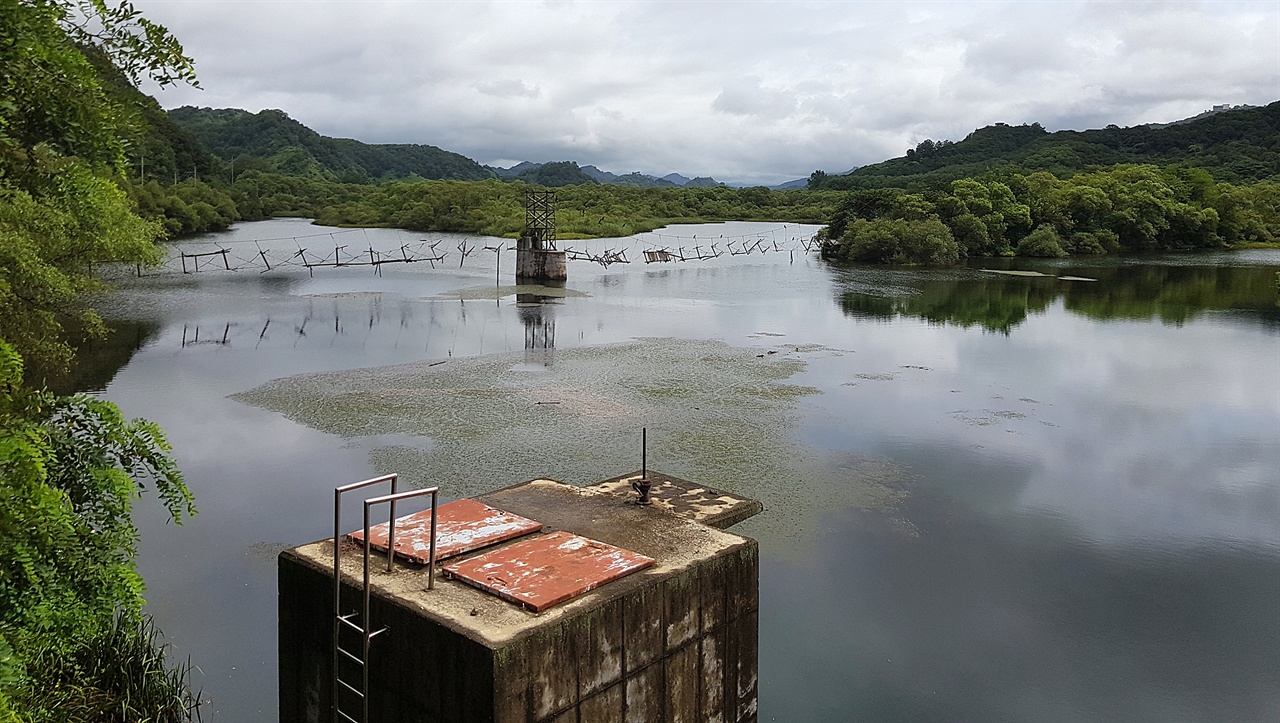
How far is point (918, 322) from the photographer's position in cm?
2852

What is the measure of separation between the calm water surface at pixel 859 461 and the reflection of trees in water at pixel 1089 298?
1.62ft

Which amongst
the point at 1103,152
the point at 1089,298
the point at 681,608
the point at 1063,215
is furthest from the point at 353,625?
the point at 1103,152

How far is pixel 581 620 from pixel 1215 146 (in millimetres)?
117596

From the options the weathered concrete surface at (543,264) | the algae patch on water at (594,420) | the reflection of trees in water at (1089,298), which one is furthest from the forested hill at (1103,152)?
the algae patch on water at (594,420)

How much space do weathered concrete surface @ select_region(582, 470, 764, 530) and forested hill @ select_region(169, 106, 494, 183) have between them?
344 feet

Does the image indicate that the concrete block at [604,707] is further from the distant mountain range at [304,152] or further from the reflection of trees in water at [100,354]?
the distant mountain range at [304,152]

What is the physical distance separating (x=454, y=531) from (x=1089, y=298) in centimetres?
3345

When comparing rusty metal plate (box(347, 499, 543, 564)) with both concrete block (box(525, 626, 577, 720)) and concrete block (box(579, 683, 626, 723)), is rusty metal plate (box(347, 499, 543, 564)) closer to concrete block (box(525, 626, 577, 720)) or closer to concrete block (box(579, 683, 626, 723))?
concrete block (box(525, 626, 577, 720))

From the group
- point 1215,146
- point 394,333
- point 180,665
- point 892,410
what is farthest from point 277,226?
point 1215,146

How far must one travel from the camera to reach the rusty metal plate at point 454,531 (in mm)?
6277

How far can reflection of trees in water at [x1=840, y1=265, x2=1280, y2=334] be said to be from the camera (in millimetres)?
30406

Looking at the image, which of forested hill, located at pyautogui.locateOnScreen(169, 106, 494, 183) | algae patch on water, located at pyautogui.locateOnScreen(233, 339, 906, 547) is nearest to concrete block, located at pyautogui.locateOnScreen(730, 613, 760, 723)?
algae patch on water, located at pyautogui.locateOnScreen(233, 339, 906, 547)

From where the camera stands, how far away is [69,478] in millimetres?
6406

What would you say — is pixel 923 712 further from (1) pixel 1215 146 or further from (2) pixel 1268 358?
(1) pixel 1215 146
